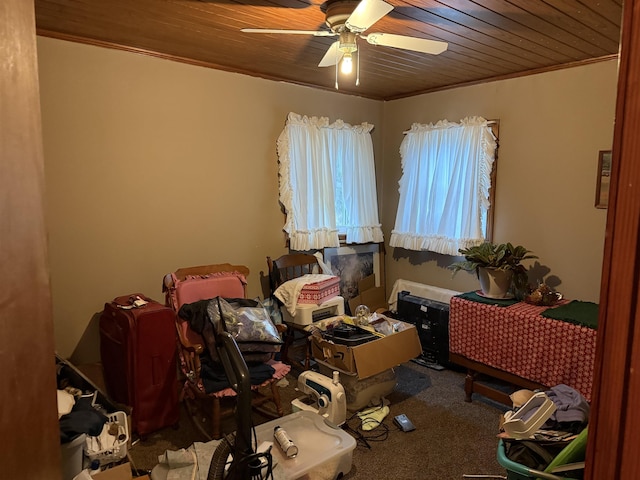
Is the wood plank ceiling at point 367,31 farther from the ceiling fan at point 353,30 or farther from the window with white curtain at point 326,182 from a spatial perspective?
the window with white curtain at point 326,182

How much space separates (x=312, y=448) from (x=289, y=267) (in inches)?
73.9

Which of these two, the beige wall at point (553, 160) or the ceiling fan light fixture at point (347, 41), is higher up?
the ceiling fan light fixture at point (347, 41)

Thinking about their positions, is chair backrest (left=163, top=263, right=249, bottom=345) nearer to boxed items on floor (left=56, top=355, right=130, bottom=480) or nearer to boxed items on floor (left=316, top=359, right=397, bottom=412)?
boxed items on floor (left=56, top=355, right=130, bottom=480)

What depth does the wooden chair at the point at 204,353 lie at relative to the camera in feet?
8.76

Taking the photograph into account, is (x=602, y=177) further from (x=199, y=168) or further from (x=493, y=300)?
(x=199, y=168)

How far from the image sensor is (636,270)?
0.53 meters

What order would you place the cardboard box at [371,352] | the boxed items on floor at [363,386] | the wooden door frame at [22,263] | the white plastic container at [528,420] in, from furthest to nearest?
the boxed items on floor at [363,386] → the cardboard box at [371,352] → the white plastic container at [528,420] → the wooden door frame at [22,263]

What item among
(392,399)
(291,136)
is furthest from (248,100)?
(392,399)

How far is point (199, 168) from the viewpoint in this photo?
3.50 m

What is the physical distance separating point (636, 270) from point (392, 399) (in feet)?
9.63

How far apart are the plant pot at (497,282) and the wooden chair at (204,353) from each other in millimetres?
1521

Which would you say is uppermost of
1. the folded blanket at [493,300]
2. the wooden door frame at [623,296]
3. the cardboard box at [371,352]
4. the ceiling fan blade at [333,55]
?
the ceiling fan blade at [333,55]

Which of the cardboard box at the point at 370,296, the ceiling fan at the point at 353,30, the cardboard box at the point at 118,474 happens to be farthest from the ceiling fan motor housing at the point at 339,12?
the cardboard box at the point at 370,296

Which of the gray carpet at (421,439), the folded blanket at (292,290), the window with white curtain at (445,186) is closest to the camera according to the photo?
the gray carpet at (421,439)
